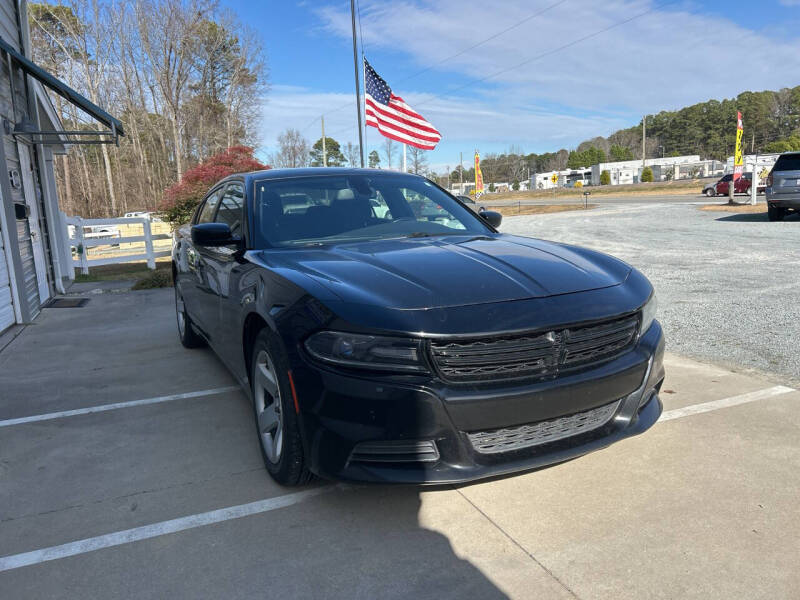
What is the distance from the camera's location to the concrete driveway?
7.29ft

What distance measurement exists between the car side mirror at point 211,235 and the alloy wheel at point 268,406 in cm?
86

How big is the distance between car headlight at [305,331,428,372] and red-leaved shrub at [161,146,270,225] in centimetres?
1684

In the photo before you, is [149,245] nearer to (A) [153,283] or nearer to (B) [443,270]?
(A) [153,283]

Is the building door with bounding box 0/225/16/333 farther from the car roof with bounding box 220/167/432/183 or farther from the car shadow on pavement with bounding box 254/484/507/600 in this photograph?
the car shadow on pavement with bounding box 254/484/507/600

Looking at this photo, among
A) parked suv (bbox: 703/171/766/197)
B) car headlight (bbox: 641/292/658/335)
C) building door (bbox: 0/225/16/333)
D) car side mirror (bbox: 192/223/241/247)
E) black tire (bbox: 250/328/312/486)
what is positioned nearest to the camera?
black tire (bbox: 250/328/312/486)

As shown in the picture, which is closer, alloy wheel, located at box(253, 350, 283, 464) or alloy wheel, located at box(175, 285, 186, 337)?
alloy wheel, located at box(253, 350, 283, 464)

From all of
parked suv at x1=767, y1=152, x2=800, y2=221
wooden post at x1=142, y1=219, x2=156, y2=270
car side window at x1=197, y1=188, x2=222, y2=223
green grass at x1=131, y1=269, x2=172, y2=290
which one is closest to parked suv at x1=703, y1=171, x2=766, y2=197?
parked suv at x1=767, y1=152, x2=800, y2=221

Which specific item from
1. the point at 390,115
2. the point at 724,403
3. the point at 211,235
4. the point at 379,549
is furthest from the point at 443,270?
the point at 390,115

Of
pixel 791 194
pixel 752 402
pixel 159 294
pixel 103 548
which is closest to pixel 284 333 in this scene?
pixel 103 548

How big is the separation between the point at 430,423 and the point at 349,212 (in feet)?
6.44

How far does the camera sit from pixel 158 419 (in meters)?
4.03

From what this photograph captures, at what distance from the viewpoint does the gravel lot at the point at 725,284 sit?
5.06 m

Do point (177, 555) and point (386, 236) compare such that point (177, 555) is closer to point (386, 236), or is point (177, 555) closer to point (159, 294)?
point (386, 236)

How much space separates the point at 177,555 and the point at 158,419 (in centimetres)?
176
